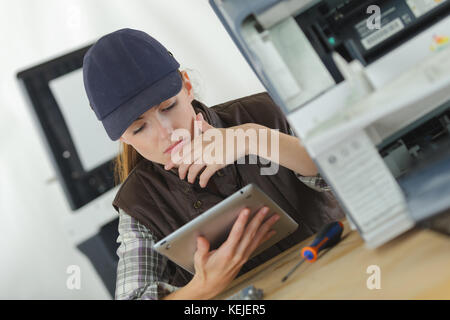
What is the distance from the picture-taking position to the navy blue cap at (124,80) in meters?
0.97

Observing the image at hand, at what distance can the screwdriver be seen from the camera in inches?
31.9

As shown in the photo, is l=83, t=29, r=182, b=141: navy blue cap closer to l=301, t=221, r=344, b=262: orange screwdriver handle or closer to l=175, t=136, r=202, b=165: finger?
l=175, t=136, r=202, b=165: finger

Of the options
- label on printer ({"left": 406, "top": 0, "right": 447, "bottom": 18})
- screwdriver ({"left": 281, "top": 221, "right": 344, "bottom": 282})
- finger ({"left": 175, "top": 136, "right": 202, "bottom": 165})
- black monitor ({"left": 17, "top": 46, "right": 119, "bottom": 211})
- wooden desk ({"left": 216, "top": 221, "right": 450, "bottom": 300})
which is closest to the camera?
wooden desk ({"left": 216, "top": 221, "right": 450, "bottom": 300})

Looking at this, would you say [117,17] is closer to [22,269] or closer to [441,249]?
[22,269]

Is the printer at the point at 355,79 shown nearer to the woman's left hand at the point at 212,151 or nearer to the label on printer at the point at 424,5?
the label on printer at the point at 424,5

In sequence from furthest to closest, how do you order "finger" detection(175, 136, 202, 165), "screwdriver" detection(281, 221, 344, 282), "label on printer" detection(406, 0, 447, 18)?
"finger" detection(175, 136, 202, 165), "screwdriver" detection(281, 221, 344, 282), "label on printer" detection(406, 0, 447, 18)

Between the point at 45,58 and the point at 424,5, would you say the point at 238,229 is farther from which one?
the point at 45,58

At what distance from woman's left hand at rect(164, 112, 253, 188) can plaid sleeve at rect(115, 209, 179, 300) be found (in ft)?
0.86

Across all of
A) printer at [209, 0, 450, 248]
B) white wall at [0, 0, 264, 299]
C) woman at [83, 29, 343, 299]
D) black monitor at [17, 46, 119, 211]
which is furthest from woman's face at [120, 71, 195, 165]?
white wall at [0, 0, 264, 299]

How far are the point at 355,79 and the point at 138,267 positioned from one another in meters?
0.72

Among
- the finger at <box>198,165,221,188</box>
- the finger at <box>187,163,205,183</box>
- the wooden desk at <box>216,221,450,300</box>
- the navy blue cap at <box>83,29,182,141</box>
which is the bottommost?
the wooden desk at <box>216,221,450,300</box>

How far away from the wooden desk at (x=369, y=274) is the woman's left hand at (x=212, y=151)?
25 cm

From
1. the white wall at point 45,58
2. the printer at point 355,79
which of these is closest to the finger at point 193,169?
the printer at point 355,79

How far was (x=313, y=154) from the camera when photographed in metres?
0.60
